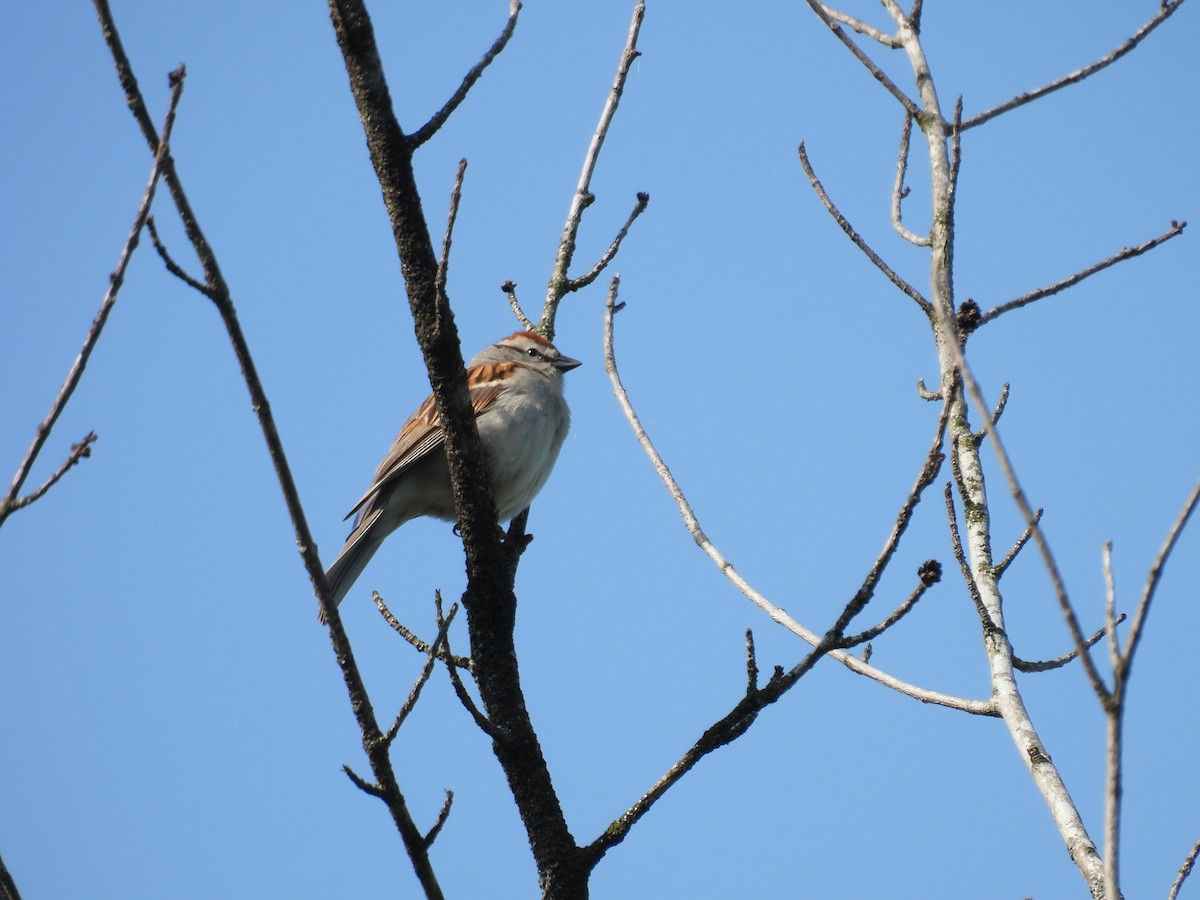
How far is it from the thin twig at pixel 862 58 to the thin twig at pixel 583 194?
0.72m

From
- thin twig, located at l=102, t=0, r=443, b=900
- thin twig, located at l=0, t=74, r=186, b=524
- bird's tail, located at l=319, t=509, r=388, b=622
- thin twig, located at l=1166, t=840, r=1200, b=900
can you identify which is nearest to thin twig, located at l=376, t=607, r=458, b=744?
thin twig, located at l=102, t=0, r=443, b=900

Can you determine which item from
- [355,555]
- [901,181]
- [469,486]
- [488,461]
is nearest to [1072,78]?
[901,181]

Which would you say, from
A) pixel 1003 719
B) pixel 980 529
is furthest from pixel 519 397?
pixel 1003 719

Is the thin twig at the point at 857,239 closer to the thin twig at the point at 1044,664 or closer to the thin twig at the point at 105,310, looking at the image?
the thin twig at the point at 1044,664

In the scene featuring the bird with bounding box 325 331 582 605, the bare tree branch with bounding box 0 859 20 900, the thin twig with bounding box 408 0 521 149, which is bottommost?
the bare tree branch with bounding box 0 859 20 900

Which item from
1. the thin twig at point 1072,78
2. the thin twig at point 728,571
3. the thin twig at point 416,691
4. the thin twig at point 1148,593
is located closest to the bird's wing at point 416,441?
the thin twig at point 728,571

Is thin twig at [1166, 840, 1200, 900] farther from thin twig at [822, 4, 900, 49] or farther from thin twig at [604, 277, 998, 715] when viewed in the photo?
thin twig at [822, 4, 900, 49]

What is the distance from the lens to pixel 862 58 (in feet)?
15.0

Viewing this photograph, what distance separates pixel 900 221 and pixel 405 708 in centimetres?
302

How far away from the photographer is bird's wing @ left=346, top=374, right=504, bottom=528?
651 cm

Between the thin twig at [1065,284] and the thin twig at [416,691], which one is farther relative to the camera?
the thin twig at [1065,284]

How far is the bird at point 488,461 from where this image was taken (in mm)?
6355

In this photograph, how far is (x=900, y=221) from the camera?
182 inches

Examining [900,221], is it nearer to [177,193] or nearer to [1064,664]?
[1064,664]
